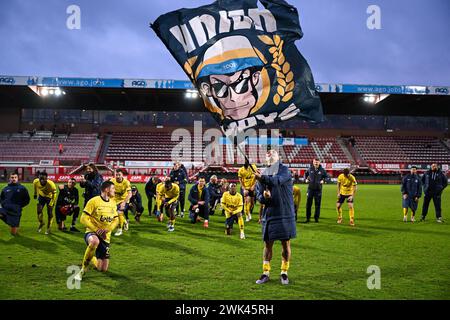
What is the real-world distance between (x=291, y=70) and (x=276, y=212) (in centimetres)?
452

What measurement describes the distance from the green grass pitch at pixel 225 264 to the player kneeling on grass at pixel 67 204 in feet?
1.71

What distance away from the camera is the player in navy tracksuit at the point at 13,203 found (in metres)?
9.78

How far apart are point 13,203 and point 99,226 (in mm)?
4622

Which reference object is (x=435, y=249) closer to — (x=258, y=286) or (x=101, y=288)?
(x=258, y=286)

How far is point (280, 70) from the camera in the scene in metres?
8.91

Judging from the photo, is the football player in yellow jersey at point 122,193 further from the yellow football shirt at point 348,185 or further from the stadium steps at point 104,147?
the stadium steps at point 104,147

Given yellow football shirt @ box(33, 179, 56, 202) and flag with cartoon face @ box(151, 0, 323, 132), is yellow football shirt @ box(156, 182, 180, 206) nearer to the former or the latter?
yellow football shirt @ box(33, 179, 56, 202)

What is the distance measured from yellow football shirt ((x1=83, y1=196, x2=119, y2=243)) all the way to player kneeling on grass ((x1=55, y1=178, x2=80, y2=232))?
436cm

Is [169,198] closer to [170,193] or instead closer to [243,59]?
[170,193]

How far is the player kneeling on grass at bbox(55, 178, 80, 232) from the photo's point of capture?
10.6 meters

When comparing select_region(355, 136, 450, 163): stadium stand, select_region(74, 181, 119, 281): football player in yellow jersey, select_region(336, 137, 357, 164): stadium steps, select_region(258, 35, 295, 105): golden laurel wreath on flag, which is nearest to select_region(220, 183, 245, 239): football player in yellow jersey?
select_region(258, 35, 295, 105): golden laurel wreath on flag

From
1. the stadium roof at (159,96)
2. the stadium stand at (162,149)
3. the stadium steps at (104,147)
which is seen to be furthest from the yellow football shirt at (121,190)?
the stadium steps at (104,147)

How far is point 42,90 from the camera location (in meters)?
39.6

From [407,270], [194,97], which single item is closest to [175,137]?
[194,97]
